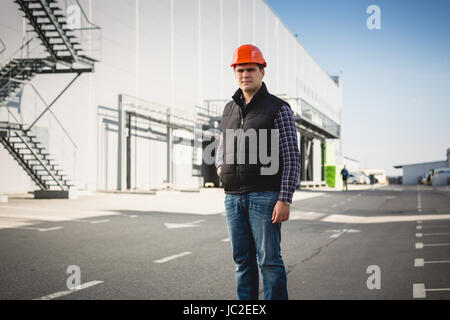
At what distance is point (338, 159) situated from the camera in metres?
89.1

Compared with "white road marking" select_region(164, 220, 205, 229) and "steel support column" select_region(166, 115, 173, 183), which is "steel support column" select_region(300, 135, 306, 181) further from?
"white road marking" select_region(164, 220, 205, 229)

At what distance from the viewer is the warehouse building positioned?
20.7m

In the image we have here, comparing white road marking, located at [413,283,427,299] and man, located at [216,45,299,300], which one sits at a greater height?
man, located at [216,45,299,300]

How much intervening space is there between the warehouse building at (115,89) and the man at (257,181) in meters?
17.1

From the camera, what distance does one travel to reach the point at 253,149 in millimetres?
3664

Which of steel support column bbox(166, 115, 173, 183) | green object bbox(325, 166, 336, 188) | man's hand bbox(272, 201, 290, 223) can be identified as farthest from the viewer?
green object bbox(325, 166, 336, 188)

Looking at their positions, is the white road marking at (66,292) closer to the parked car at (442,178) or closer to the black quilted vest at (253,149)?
the black quilted vest at (253,149)

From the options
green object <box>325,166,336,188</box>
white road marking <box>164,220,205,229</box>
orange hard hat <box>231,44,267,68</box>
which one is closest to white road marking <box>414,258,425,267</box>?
orange hard hat <box>231,44,267,68</box>

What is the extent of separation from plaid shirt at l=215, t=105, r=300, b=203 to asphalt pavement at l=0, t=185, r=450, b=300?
1.76 meters

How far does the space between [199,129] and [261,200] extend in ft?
114

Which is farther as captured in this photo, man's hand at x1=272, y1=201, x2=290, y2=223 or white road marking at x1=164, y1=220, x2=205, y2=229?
white road marking at x1=164, y1=220, x2=205, y2=229

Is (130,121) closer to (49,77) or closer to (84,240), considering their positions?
(49,77)

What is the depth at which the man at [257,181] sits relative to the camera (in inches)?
141
